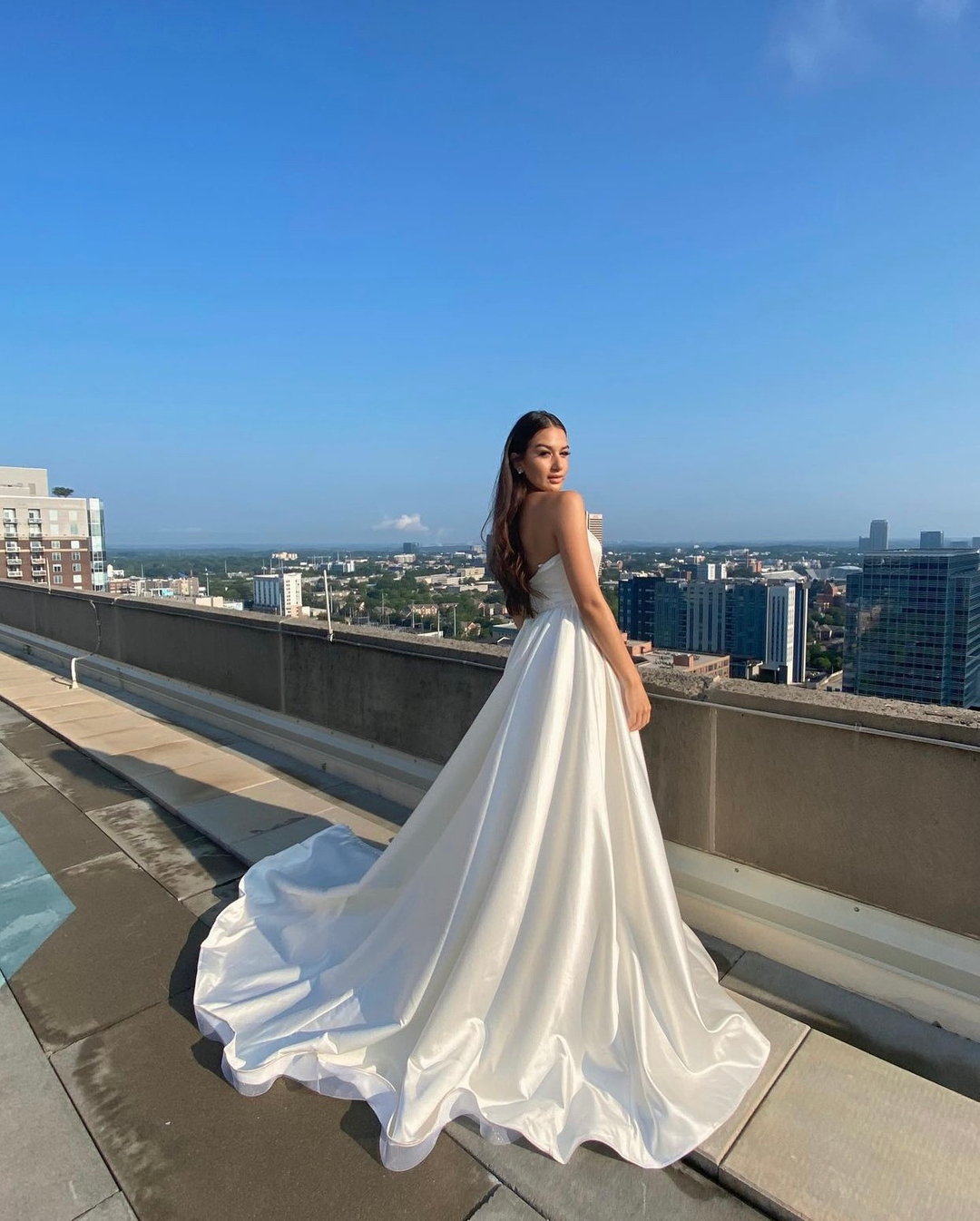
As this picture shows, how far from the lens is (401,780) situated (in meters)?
4.34

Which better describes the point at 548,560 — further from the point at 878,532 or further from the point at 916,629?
the point at 878,532

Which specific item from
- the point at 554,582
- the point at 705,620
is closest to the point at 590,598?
the point at 554,582

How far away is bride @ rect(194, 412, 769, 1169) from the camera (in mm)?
1917

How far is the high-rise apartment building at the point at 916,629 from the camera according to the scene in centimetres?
395

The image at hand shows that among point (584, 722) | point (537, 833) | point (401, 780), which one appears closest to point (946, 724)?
point (584, 722)

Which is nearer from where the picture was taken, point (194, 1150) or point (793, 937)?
point (194, 1150)

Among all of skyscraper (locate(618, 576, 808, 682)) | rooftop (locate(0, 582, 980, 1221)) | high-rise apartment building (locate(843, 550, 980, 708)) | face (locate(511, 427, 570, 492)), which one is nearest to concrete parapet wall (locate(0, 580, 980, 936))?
rooftop (locate(0, 582, 980, 1221))

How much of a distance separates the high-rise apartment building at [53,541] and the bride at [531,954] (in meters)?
12.5

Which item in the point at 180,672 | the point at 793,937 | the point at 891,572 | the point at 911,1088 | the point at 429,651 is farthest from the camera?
the point at 180,672

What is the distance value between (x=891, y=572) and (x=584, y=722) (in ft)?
11.8

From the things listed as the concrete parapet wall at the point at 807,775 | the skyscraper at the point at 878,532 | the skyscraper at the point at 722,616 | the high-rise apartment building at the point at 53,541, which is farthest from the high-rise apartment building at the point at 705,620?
the high-rise apartment building at the point at 53,541

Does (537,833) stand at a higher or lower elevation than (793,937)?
higher

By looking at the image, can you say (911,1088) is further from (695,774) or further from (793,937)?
(695,774)

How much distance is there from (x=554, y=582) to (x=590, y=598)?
0.17 m
